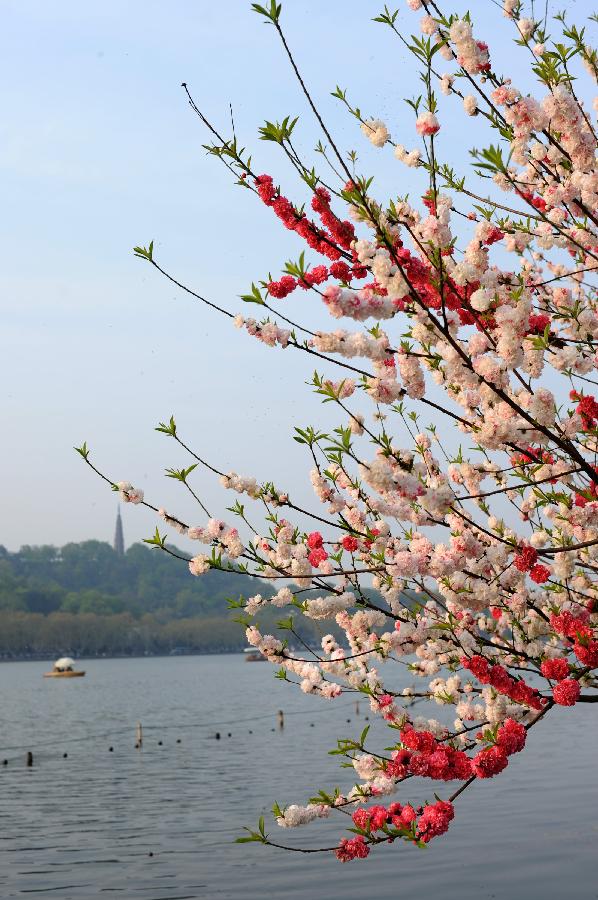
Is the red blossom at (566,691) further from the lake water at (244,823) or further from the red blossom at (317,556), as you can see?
the lake water at (244,823)

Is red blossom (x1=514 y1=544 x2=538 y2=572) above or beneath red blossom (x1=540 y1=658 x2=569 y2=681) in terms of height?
above

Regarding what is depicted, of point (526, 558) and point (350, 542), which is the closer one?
point (526, 558)

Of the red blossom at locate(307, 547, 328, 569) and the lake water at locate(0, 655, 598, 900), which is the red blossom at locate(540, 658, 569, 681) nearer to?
the red blossom at locate(307, 547, 328, 569)

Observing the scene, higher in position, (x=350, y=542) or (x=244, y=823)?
(x=350, y=542)

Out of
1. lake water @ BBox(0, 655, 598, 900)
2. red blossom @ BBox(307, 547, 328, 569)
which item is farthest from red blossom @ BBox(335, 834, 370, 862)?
lake water @ BBox(0, 655, 598, 900)

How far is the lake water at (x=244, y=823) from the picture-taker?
27.7 metres

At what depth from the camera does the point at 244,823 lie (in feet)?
129

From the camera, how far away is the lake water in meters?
27.7

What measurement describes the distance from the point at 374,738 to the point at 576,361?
68.4 m

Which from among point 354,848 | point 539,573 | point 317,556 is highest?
point 317,556

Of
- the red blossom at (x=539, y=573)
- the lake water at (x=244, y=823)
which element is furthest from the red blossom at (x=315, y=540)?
the lake water at (x=244, y=823)

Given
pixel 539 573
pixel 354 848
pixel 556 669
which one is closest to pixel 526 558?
pixel 539 573

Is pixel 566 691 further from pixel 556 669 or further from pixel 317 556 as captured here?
pixel 317 556

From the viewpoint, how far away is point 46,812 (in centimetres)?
4328
